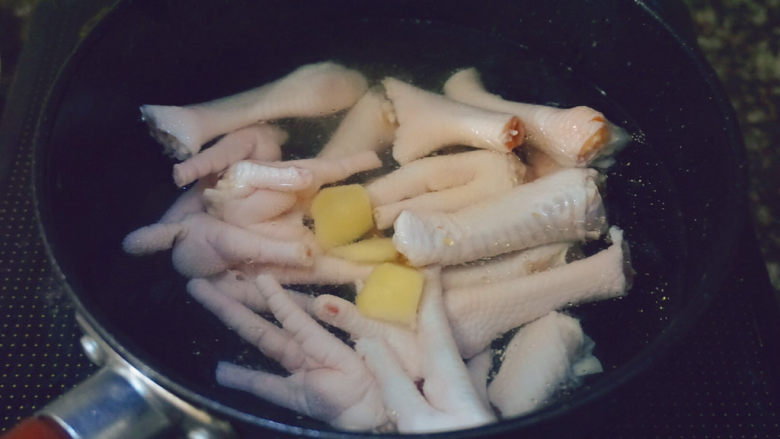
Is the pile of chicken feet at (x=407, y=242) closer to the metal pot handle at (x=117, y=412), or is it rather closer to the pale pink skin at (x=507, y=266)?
the pale pink skin at (x=507, y=266)

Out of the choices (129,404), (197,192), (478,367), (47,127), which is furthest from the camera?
(197,192)

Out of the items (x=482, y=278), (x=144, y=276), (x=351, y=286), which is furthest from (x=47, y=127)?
(x=482, y=278)

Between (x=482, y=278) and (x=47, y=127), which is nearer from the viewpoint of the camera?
(x=47, y=127)

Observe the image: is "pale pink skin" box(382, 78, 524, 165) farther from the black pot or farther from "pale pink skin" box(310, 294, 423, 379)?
"pale pink skin" box(310, 294, 423, 379)

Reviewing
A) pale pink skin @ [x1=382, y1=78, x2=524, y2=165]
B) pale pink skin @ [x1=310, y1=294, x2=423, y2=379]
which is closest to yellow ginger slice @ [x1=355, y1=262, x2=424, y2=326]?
pale pink skin @ [x1=310, y1=294, x2=423, y2=379]

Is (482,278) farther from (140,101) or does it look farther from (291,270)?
(140,101)

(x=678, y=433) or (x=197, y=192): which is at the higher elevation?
(x=197, y=192)

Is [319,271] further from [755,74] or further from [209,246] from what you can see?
[755,74]
